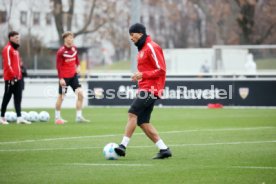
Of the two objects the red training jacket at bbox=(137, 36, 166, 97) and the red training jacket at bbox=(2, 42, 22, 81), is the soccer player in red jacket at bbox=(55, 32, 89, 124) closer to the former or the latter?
the red training jacket at bbox=(2, 42, 22, 81)

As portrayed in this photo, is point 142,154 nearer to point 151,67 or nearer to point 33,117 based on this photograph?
point 151,67

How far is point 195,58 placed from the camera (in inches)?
1820

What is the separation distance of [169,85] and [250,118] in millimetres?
7965

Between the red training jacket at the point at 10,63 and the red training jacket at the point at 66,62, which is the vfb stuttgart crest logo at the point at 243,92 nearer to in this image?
the red training jacket at the point at 66,62

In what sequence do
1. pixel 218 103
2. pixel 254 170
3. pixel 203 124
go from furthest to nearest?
pixel 218 103 → pixel 203 124 → pixel 254 170

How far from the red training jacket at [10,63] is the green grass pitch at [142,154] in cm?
141

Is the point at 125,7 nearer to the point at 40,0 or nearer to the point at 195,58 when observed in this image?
the point at 40,0

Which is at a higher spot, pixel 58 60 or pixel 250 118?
pixel 58 60

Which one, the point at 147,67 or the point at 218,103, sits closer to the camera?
the point at 147,67

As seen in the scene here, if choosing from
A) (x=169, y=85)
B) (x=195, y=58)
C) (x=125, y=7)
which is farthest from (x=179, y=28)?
(x=169, y=85)

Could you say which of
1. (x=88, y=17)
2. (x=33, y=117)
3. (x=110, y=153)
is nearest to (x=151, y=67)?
(x=110, y=153)

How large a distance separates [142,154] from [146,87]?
4.40 feet

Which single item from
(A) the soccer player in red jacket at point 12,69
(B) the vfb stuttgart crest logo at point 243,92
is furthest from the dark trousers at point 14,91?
(B) the vfb stuttgart crest logo at point 243,92

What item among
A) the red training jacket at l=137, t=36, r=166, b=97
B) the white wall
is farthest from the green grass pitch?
the white wall
